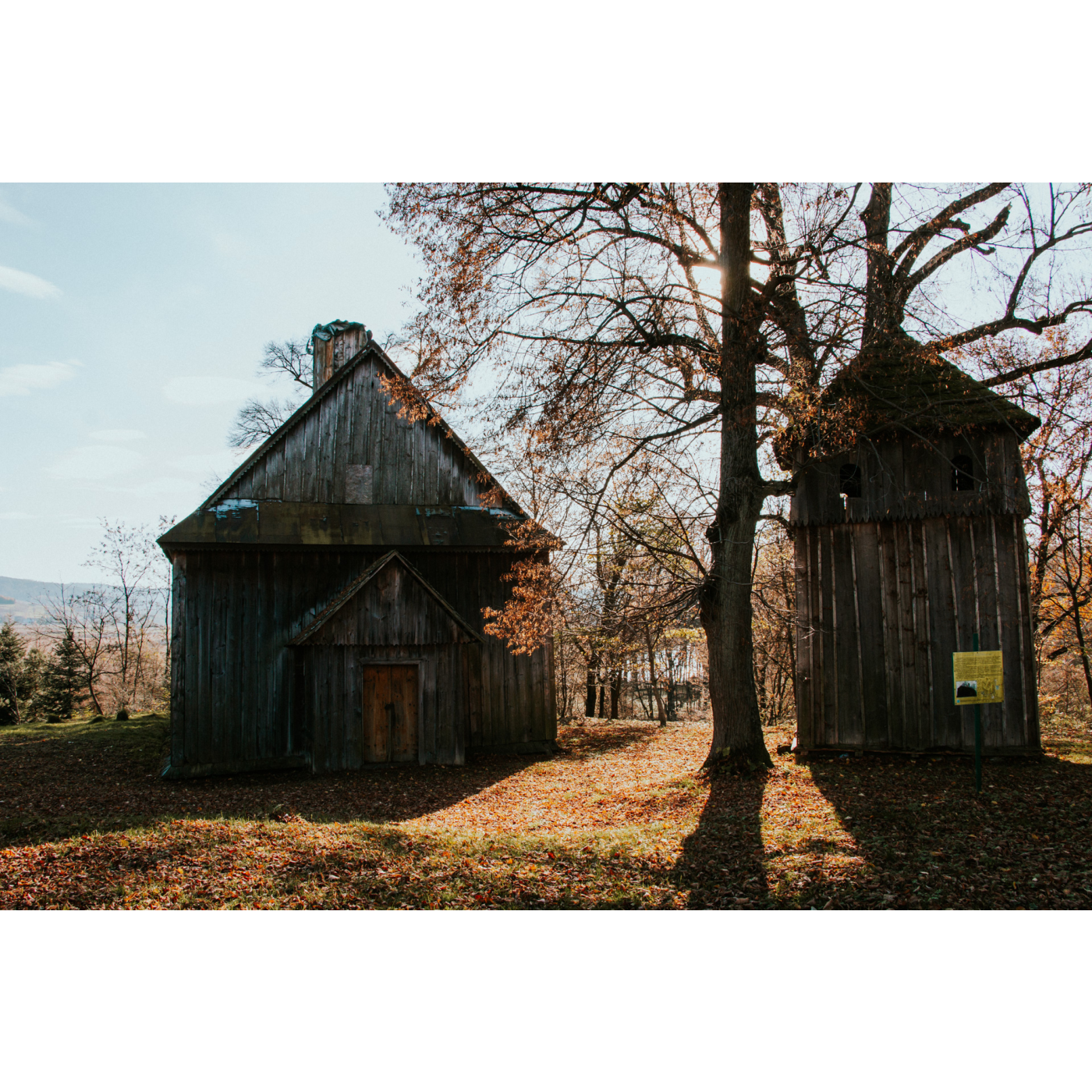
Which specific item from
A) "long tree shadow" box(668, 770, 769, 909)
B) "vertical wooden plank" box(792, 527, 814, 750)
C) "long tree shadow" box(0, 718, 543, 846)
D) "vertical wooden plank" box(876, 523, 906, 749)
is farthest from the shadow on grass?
"long tree shadow" box(668, 770, 769, 909)

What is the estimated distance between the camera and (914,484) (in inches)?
478

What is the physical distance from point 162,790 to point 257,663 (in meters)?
2.83

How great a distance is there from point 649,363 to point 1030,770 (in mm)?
8488

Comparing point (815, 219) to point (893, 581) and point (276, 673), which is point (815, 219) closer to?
point (893, 581)

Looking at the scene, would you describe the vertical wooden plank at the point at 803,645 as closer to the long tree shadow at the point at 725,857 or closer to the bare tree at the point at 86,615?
the long tree shadow at the point at 725,857

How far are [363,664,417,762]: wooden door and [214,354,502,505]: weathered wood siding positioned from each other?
383 cm

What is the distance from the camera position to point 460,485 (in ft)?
52.5

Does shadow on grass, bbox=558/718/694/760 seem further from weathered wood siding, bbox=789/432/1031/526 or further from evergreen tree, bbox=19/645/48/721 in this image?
evergreen tree, bbox=19/645/48/721

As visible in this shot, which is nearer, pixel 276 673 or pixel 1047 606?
pixel 276 673

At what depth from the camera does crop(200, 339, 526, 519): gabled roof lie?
48.3 feet

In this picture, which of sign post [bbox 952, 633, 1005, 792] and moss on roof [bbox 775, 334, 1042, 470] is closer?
sign post [bbox 952, 633, 1005, 792]

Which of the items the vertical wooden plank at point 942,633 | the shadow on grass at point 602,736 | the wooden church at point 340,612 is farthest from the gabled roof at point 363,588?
the vertical wooden plank at point 942,633

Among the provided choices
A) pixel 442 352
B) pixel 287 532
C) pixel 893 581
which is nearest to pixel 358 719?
pixel 287 532

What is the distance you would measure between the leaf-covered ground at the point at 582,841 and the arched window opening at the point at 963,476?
4.60 meters
